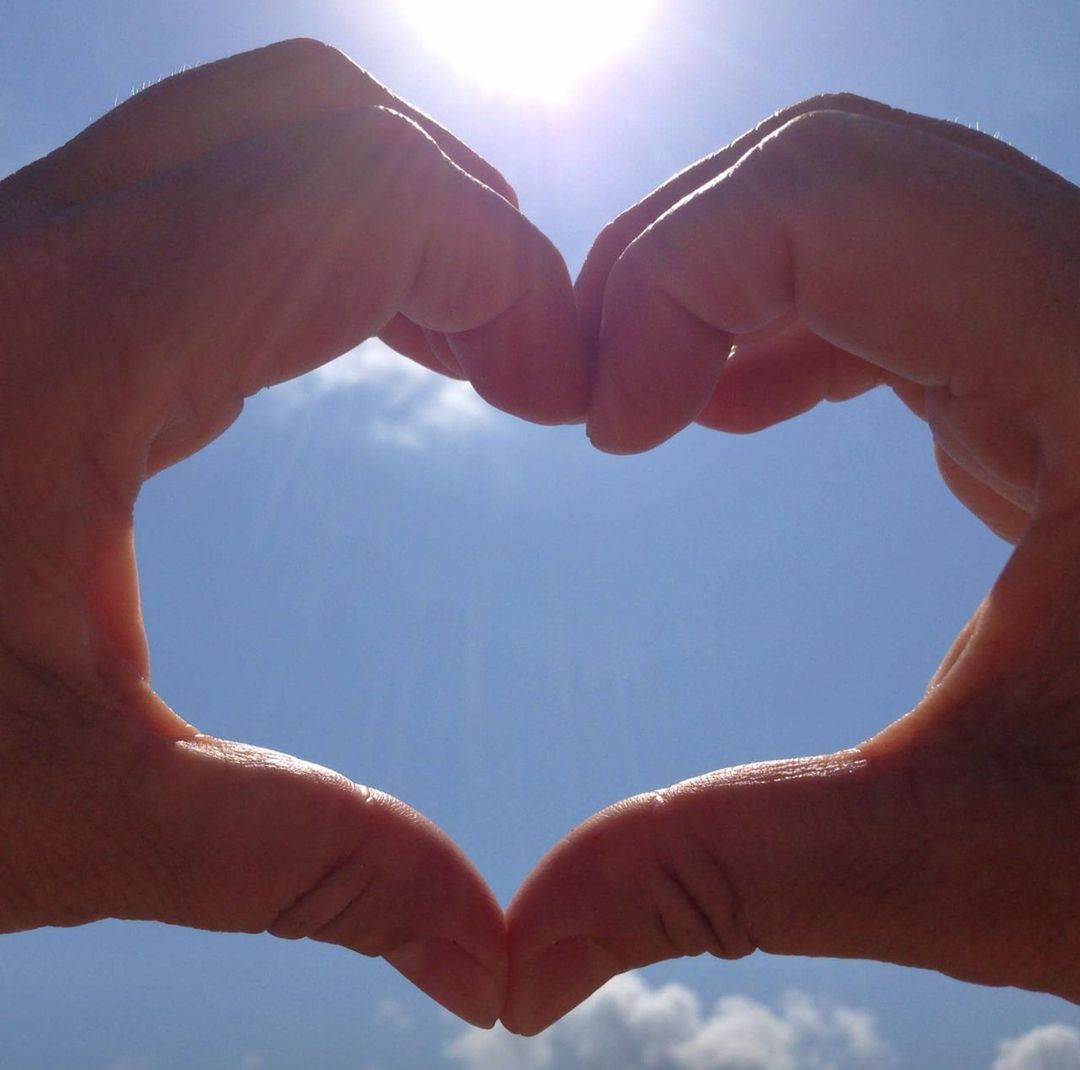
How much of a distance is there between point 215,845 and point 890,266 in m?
1.74

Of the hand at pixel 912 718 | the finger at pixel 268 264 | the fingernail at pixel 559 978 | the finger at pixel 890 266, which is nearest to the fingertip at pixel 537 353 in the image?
the finger at pixel 268 264

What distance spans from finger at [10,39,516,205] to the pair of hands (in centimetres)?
26

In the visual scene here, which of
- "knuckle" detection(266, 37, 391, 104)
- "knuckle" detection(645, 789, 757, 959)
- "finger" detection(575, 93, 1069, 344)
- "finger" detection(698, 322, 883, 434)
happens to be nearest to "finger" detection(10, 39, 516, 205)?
"knuckle" detection(266, 37, 391, 104)

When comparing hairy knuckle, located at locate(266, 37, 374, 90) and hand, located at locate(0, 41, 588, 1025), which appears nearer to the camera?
hand, located at locate(0, 41, 588, 1025)

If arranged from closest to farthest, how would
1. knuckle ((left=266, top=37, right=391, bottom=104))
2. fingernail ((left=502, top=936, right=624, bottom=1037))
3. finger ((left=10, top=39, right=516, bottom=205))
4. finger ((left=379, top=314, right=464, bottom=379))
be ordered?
fingernail ((left=502, top=936, right=624, bottom=1037)) < finger ((left=10, top=39, right=516, bottom=205)) < knuckle ((left=266, top=37, right=391, bottom=104)) < finger ((left=379, top=314, right=464, bottom=379))

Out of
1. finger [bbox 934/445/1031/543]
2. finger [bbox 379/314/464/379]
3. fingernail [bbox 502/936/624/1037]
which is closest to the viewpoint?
fingernail [bbox 502/936/624/1037]

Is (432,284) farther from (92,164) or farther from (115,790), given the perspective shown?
(115,790)

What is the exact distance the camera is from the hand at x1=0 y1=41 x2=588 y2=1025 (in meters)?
1.61

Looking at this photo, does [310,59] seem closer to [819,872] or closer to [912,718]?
[912,718]

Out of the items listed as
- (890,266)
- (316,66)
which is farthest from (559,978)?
(316,66)

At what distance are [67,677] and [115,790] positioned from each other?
0.72 feet

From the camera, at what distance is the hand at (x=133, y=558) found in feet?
5.27

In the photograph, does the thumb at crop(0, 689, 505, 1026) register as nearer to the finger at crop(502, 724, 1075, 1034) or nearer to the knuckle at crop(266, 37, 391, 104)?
the finger at crop(502, 724, 1075, 1034)

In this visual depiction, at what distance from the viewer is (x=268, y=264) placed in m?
1.86
